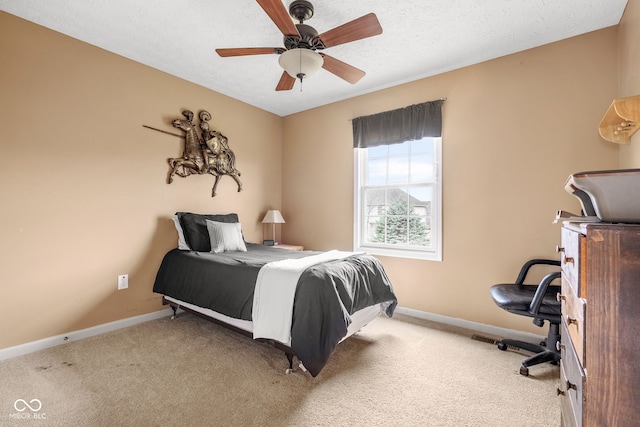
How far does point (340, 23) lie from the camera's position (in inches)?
92.4

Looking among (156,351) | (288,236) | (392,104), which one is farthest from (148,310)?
(392,104)

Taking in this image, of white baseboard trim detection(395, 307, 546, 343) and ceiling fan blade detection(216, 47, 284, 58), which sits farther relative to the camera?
white baseboard trim detection(395, 307, 546, 343)

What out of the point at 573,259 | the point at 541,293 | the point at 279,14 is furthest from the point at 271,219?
the point at 573,259

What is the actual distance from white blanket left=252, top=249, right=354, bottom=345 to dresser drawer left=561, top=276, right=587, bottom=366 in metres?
1.43

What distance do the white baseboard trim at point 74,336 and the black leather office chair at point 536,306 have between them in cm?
330

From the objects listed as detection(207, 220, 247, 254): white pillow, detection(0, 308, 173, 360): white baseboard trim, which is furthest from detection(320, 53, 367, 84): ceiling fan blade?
detection(0, 308, 173, 360): white baseboard trim

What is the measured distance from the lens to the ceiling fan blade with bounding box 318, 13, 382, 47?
173 centimetres

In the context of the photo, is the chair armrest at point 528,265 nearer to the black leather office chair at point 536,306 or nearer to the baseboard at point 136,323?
the black leather office chair at point 536,306

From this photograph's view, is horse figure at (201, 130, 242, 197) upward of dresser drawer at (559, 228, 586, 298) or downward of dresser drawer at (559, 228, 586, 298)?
upward

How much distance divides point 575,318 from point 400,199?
2520 millimetres

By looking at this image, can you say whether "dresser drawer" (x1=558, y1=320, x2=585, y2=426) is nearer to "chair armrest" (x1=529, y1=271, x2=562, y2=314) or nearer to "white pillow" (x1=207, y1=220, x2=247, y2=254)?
"chair armrest" (x1=529, y1=271, x2=562, y2=314)

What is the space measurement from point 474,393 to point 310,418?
108 cm

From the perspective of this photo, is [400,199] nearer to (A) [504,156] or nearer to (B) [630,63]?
(A) [504,156]

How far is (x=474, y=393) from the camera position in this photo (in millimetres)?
1859
